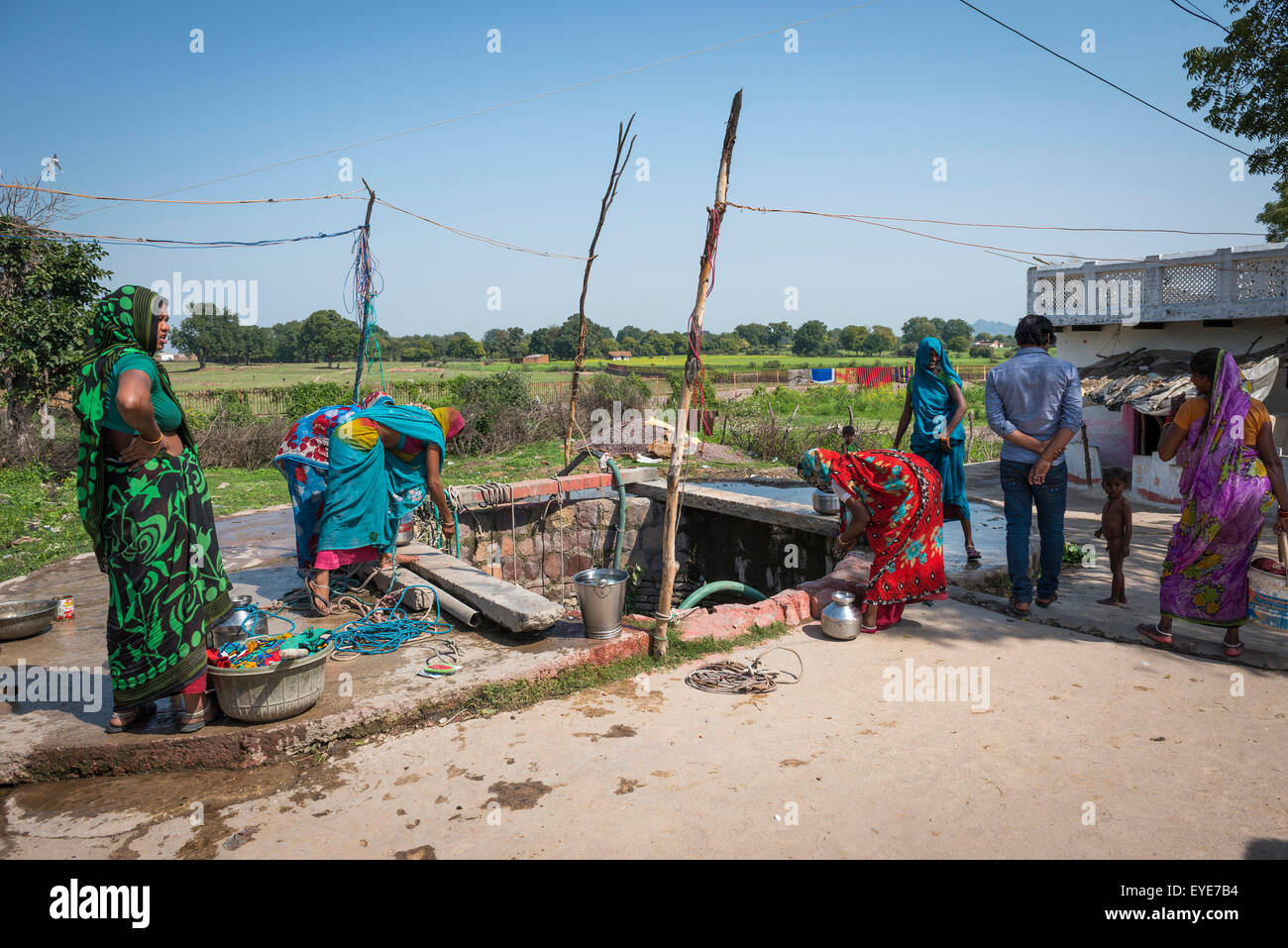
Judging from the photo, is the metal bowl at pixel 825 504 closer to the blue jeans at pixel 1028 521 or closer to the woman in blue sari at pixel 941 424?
the woman in blue sari at pixel 941 424

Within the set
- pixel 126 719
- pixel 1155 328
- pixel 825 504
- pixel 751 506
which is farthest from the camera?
pixel 1155 328

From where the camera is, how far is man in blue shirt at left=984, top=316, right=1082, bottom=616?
471cm

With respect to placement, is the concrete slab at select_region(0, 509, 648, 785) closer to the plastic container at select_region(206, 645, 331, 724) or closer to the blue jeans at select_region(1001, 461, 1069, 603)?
the plastic container at select_region(206, 645, 331, 724)

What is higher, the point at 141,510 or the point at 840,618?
the point at 141,510

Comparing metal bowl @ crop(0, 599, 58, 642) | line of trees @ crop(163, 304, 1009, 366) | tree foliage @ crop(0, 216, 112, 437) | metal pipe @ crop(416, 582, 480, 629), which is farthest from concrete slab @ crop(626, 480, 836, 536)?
line of trees @ crop(163, 304, 1009, 366)

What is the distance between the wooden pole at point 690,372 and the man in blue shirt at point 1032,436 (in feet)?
5.92

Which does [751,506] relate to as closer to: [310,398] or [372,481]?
[372,481]

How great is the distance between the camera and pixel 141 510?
3271 mm

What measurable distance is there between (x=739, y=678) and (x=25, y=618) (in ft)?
13.8

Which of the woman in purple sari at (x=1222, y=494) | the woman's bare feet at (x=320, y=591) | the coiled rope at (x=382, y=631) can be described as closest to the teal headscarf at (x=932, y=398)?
the woman in purple sari at (x=1222, y=494)

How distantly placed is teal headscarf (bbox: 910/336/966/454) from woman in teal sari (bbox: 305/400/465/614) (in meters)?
3.39

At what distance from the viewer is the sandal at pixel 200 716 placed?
11.2 ft

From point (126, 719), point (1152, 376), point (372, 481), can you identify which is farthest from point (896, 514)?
point (1152, 376)

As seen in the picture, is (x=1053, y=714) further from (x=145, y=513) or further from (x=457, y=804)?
(x=145, y=513)
